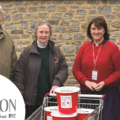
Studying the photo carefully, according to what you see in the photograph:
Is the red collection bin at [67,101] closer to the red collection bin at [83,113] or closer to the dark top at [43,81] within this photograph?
the red collection bin at [83,113]

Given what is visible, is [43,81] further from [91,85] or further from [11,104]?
[11,104]

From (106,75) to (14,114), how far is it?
135 centimetres

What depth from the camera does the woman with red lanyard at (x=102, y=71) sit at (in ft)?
9.98

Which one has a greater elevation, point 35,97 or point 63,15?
point 63,15

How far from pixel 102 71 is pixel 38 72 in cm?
86

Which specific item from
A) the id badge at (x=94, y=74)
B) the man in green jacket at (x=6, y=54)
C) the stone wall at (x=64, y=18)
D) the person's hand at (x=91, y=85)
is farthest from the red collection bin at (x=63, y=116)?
the stone wall at (x=64, y=18)

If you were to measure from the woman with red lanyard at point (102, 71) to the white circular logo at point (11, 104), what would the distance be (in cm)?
105

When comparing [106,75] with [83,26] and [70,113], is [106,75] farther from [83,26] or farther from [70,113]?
[83,26]

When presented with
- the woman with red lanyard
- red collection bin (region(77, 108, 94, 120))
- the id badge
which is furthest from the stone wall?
red collection bin (region(77, 108, 94, 120))

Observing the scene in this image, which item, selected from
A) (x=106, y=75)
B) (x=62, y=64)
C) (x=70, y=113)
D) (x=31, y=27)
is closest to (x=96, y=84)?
(x=106, y=75)

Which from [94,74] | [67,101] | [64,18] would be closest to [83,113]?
[67,101]

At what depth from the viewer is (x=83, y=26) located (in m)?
5.86

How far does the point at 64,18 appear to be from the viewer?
19.3ft

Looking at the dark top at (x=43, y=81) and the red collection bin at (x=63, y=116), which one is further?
the dark top at (x=43, y=81)
